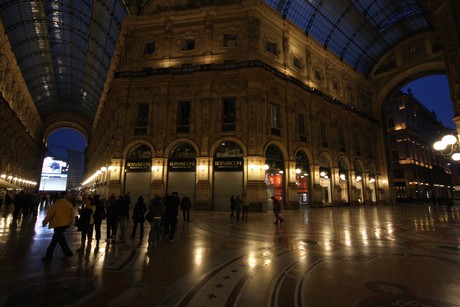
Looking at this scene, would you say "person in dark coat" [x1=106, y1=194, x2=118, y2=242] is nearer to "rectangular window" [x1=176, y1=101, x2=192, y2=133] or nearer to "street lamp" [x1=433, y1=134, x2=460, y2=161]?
"street lamp" [x1=433, y1=134, x2=460, y2=161]

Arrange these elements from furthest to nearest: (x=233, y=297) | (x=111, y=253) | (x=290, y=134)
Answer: (x=290, y=134) < (x=111, y=253) < (x=233, y=297)

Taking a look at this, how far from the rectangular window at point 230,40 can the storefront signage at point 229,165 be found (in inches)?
449

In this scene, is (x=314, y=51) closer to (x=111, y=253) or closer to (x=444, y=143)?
(x=444, y=143)

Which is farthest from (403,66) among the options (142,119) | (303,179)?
(142,119)

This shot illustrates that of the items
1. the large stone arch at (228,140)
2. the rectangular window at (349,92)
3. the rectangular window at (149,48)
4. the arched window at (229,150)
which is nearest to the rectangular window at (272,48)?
the large stone arch at (228,140)

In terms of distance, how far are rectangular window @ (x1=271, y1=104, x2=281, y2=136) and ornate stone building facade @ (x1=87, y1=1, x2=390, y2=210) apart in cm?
10

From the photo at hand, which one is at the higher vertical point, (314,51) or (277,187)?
(314,51)

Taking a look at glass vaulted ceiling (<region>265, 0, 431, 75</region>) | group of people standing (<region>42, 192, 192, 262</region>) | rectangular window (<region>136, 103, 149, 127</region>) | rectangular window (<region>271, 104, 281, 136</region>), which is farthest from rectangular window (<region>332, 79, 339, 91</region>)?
group of people standing (<region>42, 192, 192, 262</region>)

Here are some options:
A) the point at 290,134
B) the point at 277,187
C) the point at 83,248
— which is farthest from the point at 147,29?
the point at 83,248

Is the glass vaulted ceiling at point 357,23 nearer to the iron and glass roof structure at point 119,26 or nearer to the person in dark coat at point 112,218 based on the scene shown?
the iron and glass roof structure at point 119,26

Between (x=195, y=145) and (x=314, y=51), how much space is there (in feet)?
65.6

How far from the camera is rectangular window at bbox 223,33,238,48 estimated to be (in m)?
25.2

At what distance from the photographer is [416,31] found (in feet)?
123

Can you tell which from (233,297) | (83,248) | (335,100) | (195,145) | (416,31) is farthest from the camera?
(416,31)
